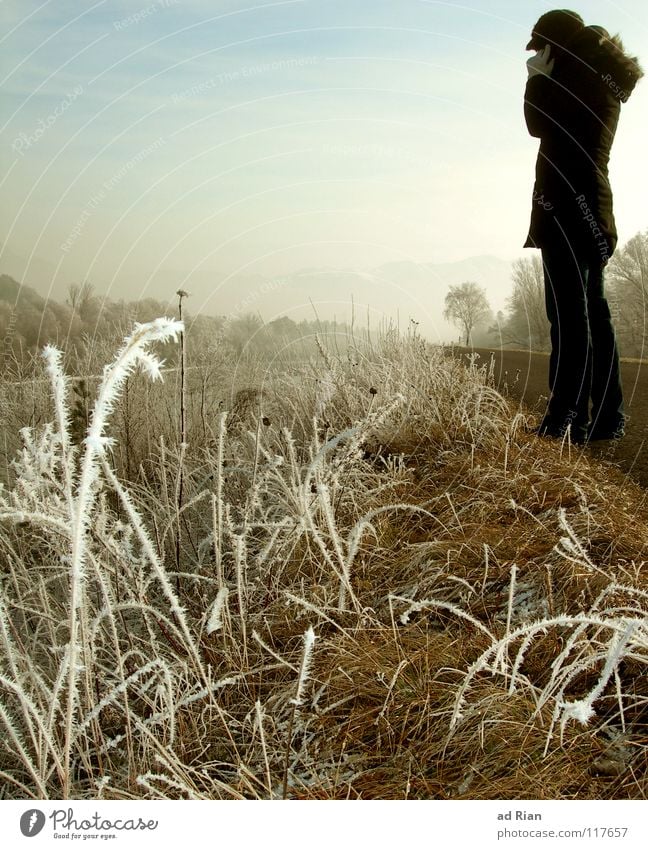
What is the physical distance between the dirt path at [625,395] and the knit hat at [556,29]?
1334mm

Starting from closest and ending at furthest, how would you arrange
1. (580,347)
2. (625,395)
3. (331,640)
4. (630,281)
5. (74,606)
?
1. (74,606)
2. (331,640)
3. (580,347)
4. (630,281)
5. (625,395)

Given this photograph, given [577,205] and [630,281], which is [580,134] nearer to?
[577,205]

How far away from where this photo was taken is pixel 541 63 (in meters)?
2.71

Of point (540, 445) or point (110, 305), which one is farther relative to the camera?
point (110, 305)

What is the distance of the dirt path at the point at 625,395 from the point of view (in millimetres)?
2906

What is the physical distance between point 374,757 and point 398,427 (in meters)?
1.69

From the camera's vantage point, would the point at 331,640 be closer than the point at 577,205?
Yes

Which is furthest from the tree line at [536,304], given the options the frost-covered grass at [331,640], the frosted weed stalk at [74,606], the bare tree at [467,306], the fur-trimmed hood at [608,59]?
the frosted weed stalk at [74,606]

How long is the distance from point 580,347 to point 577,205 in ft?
1.89

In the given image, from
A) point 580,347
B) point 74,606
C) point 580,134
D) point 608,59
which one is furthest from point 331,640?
point 608,59

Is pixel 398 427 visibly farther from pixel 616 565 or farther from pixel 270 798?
pixel 270 798

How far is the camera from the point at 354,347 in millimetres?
3699

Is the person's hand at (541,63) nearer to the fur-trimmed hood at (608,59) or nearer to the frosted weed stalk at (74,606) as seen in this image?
the fur-trimmed hood at (608,59)
